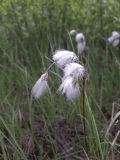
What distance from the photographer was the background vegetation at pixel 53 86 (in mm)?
2820

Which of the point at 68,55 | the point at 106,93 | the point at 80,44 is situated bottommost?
the point at 106,93

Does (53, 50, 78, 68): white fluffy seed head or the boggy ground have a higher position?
(53, 50, 78, 68): white fluffy seed head

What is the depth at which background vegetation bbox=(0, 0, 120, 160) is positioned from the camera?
282 cm

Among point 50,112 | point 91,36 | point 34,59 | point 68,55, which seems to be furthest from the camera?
point 91,36

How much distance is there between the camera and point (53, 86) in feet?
10.7

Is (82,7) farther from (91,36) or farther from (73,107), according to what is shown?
(73,107)

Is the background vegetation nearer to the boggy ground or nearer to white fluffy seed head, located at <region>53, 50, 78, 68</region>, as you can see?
the boggy ground

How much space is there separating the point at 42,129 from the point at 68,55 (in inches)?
31.7

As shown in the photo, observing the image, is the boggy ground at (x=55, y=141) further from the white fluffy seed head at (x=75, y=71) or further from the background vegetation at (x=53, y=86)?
the white fluffy seed head at (x=75, y=71)

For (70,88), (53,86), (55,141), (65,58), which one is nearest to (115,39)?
(53,86)

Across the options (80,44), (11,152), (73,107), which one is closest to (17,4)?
(80,44)

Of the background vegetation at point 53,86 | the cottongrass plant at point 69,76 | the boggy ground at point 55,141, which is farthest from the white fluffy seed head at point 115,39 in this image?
the cottongrass plant at point 69,76

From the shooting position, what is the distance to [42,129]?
3154 millimetres

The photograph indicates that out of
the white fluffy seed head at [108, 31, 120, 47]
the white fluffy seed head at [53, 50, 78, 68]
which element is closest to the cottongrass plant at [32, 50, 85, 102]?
the white fluffy seed head at [53, 50, 78, 68]
